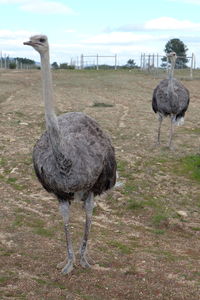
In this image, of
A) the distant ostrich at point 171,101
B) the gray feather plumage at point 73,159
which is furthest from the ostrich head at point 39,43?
the distant ostrich at point 171,101

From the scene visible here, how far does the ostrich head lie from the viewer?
4.69m

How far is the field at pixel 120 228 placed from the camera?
5.34m

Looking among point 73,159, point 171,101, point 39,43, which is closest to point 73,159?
point 73,159

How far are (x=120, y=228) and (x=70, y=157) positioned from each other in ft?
7.95

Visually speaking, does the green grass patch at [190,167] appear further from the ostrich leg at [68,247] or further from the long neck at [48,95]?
the long neck at [48,95]

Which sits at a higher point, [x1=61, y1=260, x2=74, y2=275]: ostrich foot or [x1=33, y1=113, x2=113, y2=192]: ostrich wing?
[x1=33, y1=113, x2=113, y2=192]: ostrich wing

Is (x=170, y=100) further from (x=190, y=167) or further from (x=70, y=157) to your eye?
(x=70, y=157)

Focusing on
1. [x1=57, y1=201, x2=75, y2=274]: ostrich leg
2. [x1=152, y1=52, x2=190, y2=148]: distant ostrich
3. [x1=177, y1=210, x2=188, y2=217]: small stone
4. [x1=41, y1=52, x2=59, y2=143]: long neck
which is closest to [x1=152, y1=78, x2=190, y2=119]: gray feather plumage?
[x1=152, y1=52, x2=190, y2=148]: distant ostrich

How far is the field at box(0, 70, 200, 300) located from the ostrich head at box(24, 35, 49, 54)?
6.67 ft

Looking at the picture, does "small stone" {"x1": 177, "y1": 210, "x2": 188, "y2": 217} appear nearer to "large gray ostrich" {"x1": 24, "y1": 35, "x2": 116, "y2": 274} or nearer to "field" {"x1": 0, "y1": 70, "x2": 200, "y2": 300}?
"field" {"x1": 0, "y1": 70, "x2": 200, "y2": 300}

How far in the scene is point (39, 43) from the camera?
15.5ft

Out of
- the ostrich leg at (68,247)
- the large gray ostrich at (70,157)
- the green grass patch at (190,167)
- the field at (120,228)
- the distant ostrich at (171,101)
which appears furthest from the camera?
the distant ostrich at (171,101)

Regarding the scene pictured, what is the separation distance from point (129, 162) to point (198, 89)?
1823 centimetres

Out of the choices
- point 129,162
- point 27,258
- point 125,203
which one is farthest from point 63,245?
point 129,162
